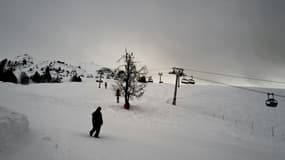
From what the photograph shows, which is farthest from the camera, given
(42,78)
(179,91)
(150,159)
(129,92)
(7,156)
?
(42,78)

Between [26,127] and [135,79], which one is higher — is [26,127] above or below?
below

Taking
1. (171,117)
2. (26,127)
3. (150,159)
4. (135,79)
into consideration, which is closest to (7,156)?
(26,127)

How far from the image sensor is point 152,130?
60.4ft

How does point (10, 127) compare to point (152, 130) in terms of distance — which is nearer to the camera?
point (10, 127)

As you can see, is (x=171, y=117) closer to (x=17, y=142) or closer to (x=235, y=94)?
(x=17, y=142)

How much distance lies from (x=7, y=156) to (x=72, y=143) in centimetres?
318

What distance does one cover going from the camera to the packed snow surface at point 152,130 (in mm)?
8750

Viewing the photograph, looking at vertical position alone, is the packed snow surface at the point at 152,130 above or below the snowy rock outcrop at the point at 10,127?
below

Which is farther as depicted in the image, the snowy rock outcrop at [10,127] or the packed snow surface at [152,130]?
the packed snow surface at [152,130]

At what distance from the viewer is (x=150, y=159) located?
9.13m

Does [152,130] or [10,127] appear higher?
[10,127]

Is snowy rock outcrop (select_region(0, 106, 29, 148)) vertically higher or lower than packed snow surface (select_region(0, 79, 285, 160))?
higher

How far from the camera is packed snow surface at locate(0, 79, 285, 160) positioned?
875 cm

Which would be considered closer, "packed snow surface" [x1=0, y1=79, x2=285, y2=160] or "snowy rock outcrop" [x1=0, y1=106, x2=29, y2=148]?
"snowy rock outcrop" [x1=0, y1=106, x2=29, y2=148]
